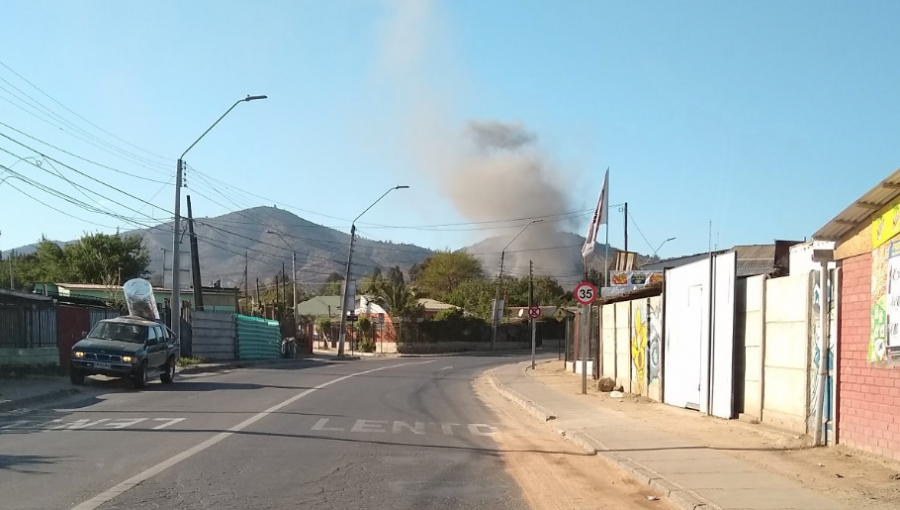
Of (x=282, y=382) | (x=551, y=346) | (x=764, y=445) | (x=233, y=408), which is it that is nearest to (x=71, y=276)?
(x=551, y=346)

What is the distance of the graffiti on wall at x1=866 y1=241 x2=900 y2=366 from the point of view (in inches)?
375

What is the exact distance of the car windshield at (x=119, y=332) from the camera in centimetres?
2217

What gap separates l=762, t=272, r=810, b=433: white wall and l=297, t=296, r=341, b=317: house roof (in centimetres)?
8181

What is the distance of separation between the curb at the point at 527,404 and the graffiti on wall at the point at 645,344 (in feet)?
9.09

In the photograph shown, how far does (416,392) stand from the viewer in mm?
23750

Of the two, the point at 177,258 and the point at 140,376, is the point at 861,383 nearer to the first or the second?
the point at 140,376

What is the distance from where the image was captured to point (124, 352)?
840 inches

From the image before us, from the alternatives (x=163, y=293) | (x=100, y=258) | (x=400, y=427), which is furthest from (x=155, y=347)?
(x=100, y=258)

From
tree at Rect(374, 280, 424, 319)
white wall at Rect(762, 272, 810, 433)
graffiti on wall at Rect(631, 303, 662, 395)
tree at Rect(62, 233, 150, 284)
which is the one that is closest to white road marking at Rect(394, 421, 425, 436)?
white wall at Rect(762, 272, 810, 433)

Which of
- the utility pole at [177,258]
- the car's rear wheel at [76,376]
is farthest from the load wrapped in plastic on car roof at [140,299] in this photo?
the car's rear wheel at [76,376]

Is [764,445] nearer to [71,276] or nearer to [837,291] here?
[837,291]

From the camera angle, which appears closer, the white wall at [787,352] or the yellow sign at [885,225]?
the yellow sign at [885,225]

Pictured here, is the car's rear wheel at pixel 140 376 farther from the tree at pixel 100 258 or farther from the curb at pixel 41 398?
the tree at pixel 100 258

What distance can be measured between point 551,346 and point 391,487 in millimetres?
70624
